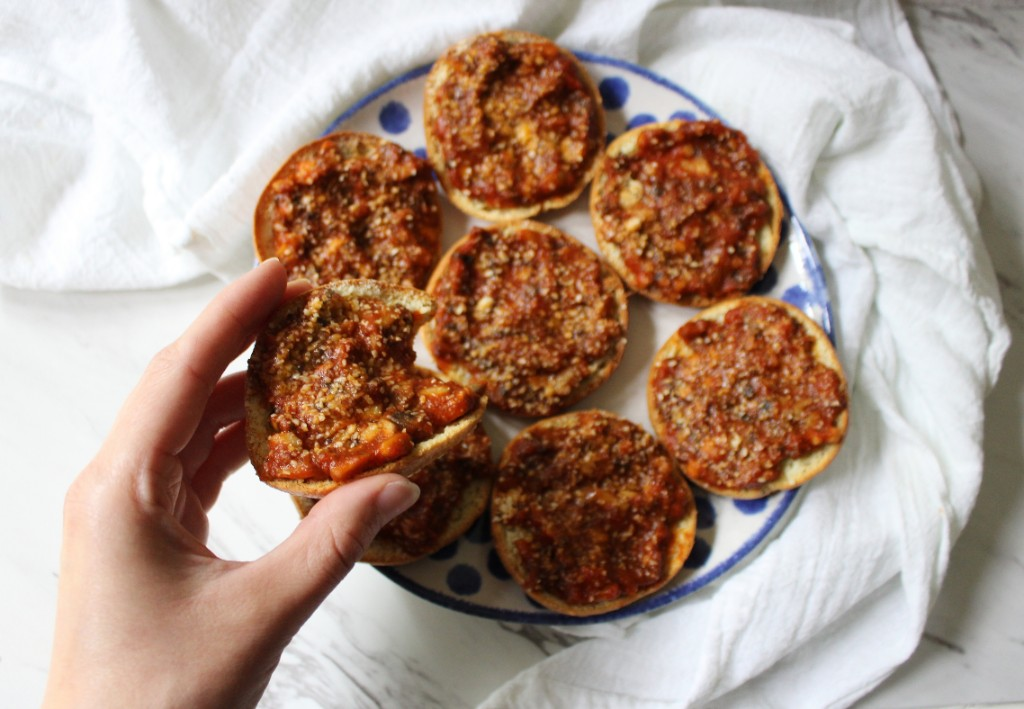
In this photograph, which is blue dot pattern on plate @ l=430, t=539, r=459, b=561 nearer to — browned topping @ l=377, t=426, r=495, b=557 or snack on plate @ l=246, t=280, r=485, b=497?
browned topping @ l=377, t=426, r=495, b=557

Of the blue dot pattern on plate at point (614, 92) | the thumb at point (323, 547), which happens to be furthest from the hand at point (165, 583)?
the blue dot pattern on plate at point (614, 92)

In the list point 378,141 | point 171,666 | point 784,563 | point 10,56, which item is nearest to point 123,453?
point 171,666

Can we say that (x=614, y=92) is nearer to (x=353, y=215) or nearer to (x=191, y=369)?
(x=353, y=215)

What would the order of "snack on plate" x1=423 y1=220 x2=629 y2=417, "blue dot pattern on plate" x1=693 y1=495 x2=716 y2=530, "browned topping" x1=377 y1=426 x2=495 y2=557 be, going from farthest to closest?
"blue dot pattern on plate" x1=693 y1=495 x2=716 y2=530 → "snack on plate" x1=423 y1=220 x2=629 y2=417 → "browned topping" x1=377 y1=426 x2=495 y2=557

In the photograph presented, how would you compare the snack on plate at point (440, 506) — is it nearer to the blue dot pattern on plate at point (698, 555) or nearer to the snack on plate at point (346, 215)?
the snack on plate at point (346, 215)

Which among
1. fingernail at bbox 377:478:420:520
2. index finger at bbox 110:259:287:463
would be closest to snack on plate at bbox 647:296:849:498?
fingernail at bbox 377:478:420:520

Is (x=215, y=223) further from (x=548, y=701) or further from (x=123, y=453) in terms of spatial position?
(x=548, y=701)
